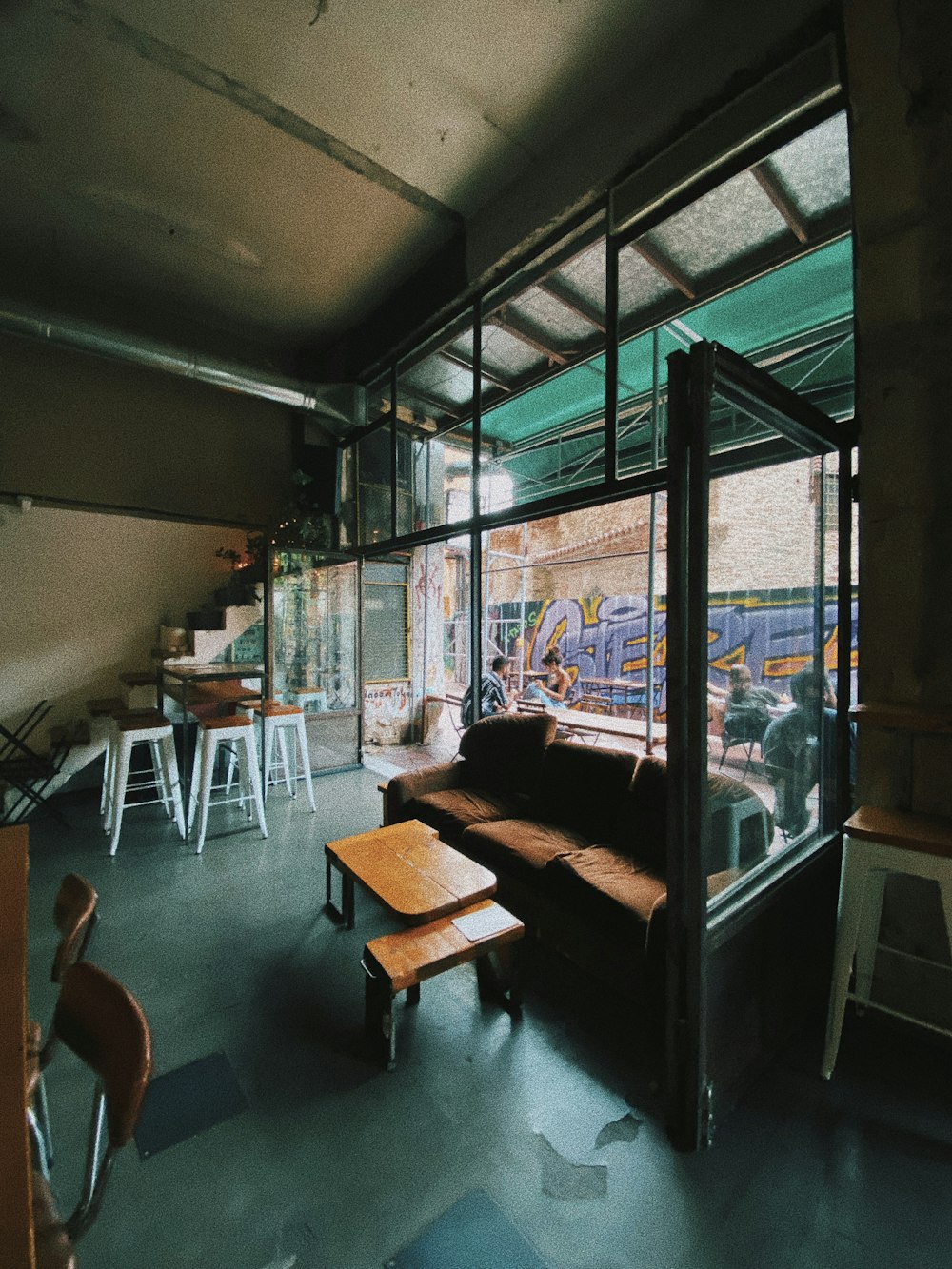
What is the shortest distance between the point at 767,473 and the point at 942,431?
1.76 ft

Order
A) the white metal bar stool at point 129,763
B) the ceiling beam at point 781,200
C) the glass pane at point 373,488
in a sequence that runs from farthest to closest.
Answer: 1. the glass pane at point 373,488
2. the white metal bar stool at point 129,763
3. the ceiling beam at point 781,200

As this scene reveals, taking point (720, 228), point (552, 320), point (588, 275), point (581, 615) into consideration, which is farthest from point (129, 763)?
point (581, 615)

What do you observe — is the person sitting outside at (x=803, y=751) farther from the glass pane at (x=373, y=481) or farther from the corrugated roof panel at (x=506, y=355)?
the glass pane at (x=373, y=481)

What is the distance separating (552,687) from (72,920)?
5862 millimetres

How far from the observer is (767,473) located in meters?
2.13

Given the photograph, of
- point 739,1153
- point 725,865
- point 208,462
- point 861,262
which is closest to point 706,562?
point 725,865

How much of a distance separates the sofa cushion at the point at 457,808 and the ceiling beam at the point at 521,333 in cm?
319

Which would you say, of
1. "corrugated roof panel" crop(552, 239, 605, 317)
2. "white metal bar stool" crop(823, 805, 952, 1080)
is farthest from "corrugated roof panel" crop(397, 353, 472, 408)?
"white metal bar stool" crop(823, 805, 952, 1080)

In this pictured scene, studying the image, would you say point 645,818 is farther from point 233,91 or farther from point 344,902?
point 233,91

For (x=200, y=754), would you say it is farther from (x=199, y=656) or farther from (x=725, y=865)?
(x=725, y=865)

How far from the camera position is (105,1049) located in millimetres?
903

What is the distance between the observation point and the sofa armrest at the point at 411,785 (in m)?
3.20

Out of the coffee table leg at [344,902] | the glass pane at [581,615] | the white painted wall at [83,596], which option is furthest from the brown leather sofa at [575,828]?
the white painted wall at [83,596]

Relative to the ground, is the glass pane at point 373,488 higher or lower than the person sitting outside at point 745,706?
higher
